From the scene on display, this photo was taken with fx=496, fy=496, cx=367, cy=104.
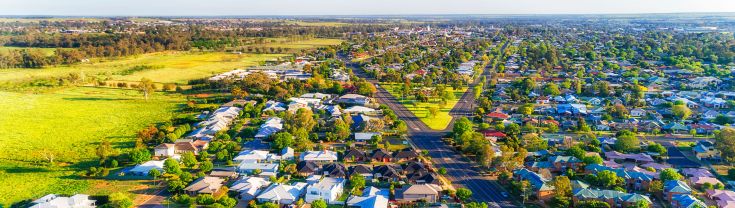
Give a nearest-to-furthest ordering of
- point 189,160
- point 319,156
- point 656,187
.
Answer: point 656,187
point 189,160
point 319,156

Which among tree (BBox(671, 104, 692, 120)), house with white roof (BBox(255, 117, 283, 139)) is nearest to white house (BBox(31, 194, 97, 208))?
house with white roof (BBox(255, 117, 283, 139))

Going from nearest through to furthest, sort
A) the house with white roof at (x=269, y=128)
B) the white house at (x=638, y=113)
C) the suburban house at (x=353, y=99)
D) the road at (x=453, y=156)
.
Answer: the road at (x=453, y=156), the house with white roof at (x=269, y=128), the white house at (x=638, y=113), the suburban house at (x=353, y=99)

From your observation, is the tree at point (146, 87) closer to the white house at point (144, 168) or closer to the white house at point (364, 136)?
the white house at point (144, 168)

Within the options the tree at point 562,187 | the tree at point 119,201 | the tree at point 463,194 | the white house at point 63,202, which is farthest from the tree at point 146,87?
the tree at point 562,187

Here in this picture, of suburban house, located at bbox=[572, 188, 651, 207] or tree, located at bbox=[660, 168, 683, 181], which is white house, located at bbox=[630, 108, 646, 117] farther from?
suburban house, located at bbox=[572, 188, 651, 207]

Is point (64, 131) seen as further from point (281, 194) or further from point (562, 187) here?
point (562, 187)

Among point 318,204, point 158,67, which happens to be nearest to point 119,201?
point 318,204
